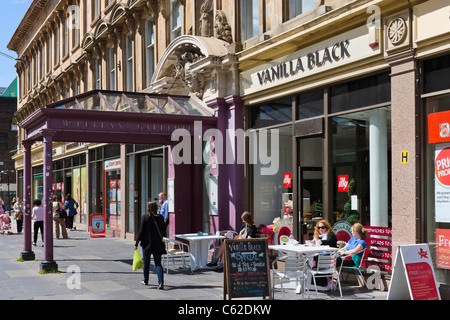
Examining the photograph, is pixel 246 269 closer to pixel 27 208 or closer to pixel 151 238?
pixel 151 238

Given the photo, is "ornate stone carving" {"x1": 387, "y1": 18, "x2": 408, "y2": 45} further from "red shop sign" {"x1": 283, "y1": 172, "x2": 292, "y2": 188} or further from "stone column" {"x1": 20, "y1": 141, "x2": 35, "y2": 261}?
"stone column" {"x1": 20, "y1": 141, "x2": 35, "y2": 261}

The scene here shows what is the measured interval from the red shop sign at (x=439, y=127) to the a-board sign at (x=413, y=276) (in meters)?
1.79

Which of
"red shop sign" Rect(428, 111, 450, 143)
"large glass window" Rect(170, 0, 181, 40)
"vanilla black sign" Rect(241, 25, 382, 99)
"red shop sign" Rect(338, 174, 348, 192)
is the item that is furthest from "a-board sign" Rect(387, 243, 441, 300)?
"large glass window" Rect(170, 0, 181, 40)

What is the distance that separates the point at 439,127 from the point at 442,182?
0.85m

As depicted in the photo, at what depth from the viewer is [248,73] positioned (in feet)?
47.1

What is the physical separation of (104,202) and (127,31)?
24.0ft

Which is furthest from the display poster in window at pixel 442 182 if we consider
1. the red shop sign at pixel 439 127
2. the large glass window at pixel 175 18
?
the large glass window at pixel 175 18

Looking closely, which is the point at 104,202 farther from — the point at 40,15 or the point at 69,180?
the point at 40,15

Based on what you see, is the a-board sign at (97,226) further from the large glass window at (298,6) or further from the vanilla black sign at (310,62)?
the large glass window at (298,6)

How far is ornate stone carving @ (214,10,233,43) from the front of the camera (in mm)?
15172

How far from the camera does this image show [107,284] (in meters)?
11.4

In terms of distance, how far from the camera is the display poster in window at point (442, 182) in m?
9.29

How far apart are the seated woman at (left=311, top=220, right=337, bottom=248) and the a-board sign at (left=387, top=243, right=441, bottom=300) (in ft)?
7.32

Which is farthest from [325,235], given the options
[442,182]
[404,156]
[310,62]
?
[310,62]
